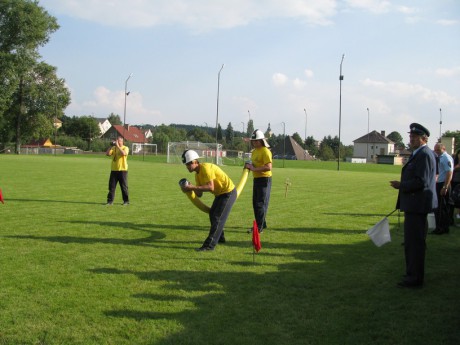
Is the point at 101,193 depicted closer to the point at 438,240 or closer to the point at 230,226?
the point at 230,226

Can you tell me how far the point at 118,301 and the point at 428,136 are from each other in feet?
15.5

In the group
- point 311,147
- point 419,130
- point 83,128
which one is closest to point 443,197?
point 419,130

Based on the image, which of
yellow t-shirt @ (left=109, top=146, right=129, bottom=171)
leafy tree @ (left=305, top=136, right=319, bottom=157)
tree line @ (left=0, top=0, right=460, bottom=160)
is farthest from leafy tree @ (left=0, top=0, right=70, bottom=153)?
leafy tree @ (left=305, top=136, right=319, bottom=157)

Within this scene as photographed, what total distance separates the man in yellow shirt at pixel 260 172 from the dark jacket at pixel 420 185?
3.64 meters

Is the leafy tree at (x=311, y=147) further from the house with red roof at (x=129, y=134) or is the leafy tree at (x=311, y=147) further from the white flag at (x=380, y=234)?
the white flag at (x=380, y=234)

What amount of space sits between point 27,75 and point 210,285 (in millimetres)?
71577

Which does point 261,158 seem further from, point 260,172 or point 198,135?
point 198,135

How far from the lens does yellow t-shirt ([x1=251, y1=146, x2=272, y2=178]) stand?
9430mm

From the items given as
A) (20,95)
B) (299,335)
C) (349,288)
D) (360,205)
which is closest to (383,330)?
(299,335)

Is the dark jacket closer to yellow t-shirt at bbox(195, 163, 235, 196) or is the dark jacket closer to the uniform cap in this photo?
the uniform cap

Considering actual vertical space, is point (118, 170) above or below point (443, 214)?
above

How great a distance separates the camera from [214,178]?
26.0ft

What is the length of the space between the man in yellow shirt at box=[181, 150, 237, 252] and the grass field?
0.30 m

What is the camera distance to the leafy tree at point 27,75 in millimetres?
61062
